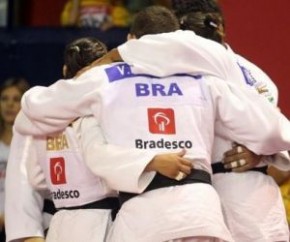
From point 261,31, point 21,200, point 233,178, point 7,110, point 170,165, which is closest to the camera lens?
point 170,165

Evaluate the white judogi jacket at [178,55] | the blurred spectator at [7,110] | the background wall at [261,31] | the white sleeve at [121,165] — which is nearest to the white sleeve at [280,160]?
the white judogi jacket at [178,55]

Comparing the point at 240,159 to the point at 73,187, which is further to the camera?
the point at 73,187

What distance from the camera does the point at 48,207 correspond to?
3.00 meters

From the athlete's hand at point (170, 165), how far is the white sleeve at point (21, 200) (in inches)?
22.8

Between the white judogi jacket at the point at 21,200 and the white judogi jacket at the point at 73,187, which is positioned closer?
the white judogi jacket at the point at 73,187

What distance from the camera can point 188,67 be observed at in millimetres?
2566

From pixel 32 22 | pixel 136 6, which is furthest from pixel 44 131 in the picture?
pixel 32 22

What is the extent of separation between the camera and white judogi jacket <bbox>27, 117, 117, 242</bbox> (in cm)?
266

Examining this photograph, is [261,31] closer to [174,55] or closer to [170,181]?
[174,55]

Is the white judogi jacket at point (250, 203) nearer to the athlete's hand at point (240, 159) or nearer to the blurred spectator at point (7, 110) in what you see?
the athlete's hand at point (240, 159)

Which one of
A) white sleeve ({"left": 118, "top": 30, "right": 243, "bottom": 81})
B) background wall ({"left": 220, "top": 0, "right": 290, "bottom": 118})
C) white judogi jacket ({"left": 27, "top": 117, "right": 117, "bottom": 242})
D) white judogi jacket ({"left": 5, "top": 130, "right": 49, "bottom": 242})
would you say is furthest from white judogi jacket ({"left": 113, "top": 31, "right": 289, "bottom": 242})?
background wall ({"left": 220, "top": 0, "right": 290, "bottom": 118})

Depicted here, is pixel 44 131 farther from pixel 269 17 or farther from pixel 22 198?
pixel 269 17

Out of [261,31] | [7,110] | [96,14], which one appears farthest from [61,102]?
[96,14]

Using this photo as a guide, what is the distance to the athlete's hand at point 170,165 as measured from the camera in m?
2.46
